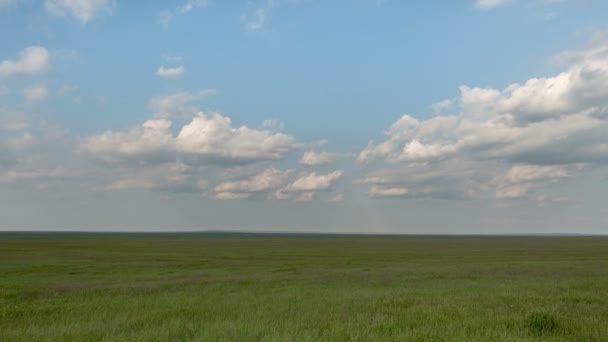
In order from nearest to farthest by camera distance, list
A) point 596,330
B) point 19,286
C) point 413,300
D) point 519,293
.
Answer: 1. point 596,330
2. point 413,300
3. point 519,293
4. point 19,286

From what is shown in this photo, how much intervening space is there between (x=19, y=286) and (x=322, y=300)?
17821mm

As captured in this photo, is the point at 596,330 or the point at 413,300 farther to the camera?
the point at 413,300

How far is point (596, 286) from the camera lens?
21.3 meters

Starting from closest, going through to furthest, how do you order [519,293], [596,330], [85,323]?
[596,330]
[85,323]
[519,293]

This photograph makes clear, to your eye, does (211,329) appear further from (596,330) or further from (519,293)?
(519,293)

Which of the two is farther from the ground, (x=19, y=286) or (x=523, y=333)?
(x=523, y=333)

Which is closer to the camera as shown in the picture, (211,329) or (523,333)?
(523,333)

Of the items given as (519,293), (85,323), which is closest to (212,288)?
A: (85,323)

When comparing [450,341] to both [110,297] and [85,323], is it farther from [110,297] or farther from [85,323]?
[110,297]

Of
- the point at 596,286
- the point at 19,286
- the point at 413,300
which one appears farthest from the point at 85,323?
the point at 596,286

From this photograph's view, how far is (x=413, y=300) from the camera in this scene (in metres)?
16.5

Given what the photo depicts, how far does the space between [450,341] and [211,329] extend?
525 centimetres

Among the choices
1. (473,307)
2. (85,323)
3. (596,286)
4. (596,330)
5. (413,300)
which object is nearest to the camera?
(596,330)

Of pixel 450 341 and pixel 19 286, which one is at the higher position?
pixel 450 341
